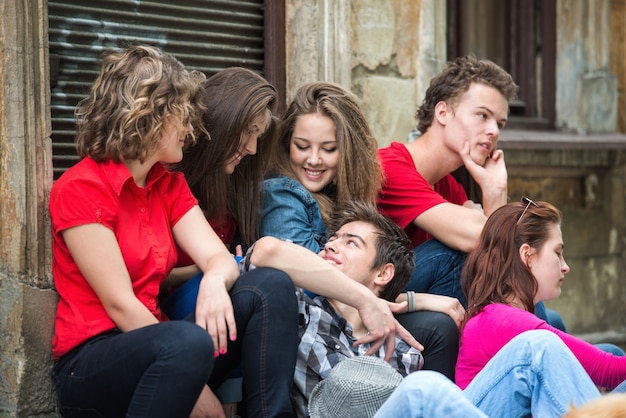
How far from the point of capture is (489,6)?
602 centimetres

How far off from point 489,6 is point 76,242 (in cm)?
368

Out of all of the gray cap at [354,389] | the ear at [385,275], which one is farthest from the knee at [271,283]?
the ear at [385,275]

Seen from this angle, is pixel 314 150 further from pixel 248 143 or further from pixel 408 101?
pixel 408 101

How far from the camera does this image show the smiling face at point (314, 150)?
12.8 ft

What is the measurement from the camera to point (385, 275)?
3664 millimetres

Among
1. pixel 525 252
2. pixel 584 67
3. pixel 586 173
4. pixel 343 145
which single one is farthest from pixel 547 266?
pixel 584 67

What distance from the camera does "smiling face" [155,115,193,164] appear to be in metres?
3.23

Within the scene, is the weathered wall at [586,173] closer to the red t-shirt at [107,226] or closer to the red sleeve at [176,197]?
the red sleeve at [176,197]

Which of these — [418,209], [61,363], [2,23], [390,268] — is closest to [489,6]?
[418,209]

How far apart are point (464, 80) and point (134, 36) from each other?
1382 mm

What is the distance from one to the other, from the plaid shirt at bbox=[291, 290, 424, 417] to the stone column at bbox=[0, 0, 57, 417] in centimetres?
85

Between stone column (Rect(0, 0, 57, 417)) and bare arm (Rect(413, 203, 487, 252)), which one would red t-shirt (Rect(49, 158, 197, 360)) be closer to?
stone column (Rect(0, 0, 57, 417))

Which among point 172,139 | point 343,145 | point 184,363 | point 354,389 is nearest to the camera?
point 184,363

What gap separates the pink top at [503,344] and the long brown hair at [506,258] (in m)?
0.07
